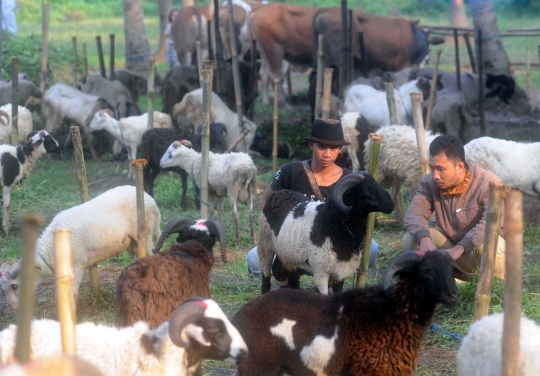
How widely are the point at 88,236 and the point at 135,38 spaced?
622 inches

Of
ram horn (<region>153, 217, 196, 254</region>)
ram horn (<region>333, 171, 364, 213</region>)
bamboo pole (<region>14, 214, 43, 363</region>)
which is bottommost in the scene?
ram horn (<region>153, 217, 196, 254</region>)

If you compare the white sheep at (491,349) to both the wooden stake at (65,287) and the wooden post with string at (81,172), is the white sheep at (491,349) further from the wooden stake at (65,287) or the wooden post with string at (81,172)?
the wooden post with string at (81,172)

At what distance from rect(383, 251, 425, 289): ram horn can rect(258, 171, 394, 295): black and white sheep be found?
1.26 metres

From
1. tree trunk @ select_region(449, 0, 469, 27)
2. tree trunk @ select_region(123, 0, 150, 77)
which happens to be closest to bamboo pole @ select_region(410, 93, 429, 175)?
tree trunk @ select_region(123, 0, 150, 77)

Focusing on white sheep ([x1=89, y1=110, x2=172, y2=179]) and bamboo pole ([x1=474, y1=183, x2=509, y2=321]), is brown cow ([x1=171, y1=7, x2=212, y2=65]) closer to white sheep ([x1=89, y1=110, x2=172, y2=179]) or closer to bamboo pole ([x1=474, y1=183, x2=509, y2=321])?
white sheep ([x1=89, y1=110, x2=172, y2=179])

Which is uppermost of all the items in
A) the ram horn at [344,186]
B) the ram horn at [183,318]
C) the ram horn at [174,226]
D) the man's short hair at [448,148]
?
the man's short hair at [448,148]

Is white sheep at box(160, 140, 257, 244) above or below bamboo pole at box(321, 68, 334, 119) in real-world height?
below

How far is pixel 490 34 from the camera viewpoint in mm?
16641

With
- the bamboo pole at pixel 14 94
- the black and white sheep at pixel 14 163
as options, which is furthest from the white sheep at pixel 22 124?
the black and white sheep at pixel 14 163

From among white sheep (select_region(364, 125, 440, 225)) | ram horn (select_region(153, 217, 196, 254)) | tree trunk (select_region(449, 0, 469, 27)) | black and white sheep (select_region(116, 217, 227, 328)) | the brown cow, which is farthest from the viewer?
tree trunk (select_region(449, 0, 469, 27))

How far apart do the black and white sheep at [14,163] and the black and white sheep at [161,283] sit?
5260mm

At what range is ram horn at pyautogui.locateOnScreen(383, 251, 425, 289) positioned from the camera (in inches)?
180

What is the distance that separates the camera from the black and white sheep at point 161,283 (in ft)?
16.8

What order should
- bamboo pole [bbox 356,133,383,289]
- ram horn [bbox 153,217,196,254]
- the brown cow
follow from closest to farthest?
bamboo pole [bbox 356,133,383,289] → ram horn [bbox 153,217,196,254] → the brown cow
